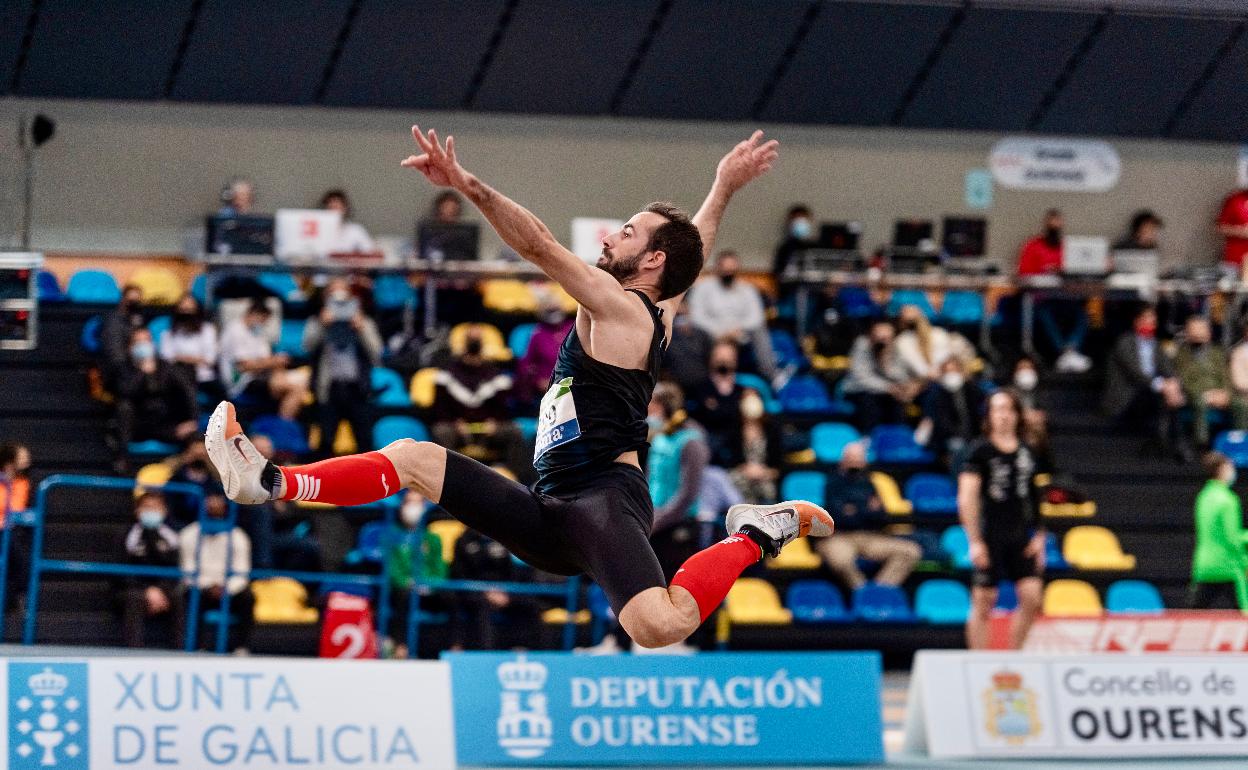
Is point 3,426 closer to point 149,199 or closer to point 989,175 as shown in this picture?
point 149,199

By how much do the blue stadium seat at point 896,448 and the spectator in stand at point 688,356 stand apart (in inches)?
84.7

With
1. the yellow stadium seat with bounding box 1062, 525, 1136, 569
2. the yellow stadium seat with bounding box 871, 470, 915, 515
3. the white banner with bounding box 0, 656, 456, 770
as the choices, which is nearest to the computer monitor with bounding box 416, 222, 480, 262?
the yellow stadium seat with bounding box 871, 470, 915, 515

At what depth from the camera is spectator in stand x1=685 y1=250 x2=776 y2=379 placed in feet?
60.3

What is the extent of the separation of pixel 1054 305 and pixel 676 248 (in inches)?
566

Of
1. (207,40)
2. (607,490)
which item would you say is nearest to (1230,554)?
(607,490)

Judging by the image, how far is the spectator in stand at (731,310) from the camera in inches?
724

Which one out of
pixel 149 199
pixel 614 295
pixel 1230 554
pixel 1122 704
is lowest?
pixel 1122 704

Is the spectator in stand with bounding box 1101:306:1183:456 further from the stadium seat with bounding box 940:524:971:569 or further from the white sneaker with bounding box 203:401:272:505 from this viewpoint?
the white sneaker with bounding box 203:401:272:505

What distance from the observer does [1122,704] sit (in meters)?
11.8

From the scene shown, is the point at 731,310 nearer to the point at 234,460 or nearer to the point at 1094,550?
the point at 1094,550

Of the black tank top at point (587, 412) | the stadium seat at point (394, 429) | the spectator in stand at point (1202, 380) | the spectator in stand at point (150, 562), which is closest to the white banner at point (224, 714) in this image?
the black tank top at point (587, 412)

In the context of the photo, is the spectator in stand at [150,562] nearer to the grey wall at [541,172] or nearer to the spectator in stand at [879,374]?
the grey wall at [541,172]

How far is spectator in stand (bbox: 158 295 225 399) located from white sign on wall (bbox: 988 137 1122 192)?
10.3m

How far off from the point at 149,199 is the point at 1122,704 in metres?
12.3
